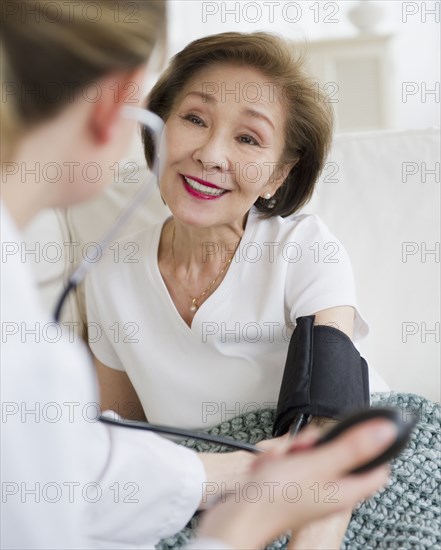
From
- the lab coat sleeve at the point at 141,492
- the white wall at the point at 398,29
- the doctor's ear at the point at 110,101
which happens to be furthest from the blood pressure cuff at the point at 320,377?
the white wall at the point at 398,29

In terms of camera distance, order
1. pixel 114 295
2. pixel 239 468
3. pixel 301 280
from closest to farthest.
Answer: pixel 239 468
pixel 301 280
pixel 114 295

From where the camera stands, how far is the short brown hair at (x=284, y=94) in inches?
58.0

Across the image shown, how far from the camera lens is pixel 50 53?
699mm

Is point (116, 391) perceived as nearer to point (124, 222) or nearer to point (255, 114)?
point (255, 114)

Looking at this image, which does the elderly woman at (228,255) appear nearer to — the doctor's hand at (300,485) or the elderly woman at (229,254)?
the elderly woman at (229,254)

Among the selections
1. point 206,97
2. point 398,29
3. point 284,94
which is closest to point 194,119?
point 206,97

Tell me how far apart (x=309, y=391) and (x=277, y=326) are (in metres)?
0.23

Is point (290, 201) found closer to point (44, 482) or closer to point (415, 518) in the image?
point (415, 518)

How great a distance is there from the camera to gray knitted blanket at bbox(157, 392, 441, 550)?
120 centimetres

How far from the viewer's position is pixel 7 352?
2.23ft

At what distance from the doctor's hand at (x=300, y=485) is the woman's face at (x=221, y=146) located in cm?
75

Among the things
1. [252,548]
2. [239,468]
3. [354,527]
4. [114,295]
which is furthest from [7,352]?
[114,295]

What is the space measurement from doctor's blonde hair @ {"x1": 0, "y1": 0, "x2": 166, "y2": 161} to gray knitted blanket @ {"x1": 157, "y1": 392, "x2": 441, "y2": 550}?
74 cm

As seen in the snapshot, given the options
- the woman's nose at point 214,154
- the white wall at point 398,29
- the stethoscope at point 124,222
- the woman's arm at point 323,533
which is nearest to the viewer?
the stethoscope at point 124,222
